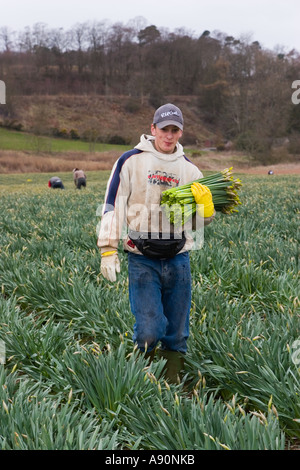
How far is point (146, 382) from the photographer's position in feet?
8.25

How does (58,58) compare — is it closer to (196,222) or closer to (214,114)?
(214,114)

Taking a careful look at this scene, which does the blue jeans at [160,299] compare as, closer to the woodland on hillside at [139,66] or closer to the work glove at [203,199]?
the work glove at [203,199]

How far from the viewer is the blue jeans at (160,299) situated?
2938 millimetres

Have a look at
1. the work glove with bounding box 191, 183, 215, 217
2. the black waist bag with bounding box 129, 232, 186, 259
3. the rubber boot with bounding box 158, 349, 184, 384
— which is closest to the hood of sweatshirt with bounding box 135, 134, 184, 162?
the work glove with bounding box 191, 183, 215, 217

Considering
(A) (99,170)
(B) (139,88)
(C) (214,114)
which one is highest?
(B) (139,88)

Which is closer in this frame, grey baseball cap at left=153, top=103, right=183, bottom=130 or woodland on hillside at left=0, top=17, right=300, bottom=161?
grey baseball cap at left=153, top=103, right=183, bottom=130

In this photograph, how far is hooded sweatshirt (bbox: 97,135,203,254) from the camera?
9.58 ft

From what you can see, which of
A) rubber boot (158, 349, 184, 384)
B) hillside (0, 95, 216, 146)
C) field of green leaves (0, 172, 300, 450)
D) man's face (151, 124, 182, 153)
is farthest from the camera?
hillside (0, 95, 216, 146)

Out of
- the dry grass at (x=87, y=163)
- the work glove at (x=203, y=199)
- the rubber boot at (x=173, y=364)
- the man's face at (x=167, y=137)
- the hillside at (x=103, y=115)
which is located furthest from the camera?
the hillside at (x=103, y=115)

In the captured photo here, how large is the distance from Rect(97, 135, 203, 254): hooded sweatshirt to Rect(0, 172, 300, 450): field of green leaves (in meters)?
0.76

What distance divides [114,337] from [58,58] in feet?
330

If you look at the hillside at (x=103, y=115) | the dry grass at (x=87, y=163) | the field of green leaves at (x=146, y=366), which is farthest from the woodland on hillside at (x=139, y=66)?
the field of green leaves at (x=146, y=366)

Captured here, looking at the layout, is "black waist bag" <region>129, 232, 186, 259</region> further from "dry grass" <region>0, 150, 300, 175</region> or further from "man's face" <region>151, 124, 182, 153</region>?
"dry grass" <region>0, 150, 300, 175</region>
